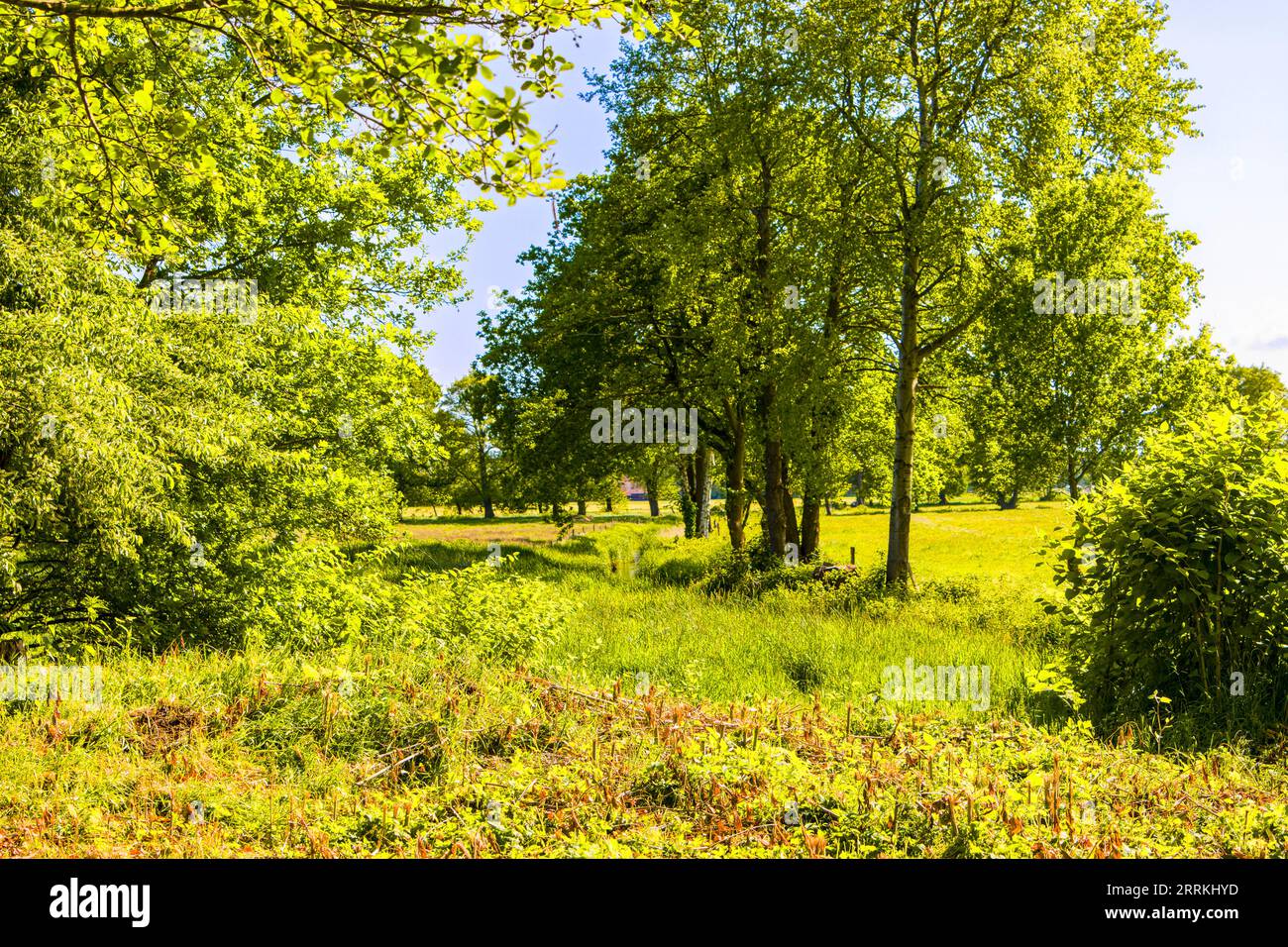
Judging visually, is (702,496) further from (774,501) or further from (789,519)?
(774,501)

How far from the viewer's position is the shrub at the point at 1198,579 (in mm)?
6957

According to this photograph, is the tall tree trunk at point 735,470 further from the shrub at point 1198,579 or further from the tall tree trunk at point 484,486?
the tall tree trunk at point 484,486

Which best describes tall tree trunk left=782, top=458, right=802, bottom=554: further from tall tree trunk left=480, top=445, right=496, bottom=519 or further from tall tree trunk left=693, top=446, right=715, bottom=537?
tall tree trunk left=480, top=445, right=496, bottom=519

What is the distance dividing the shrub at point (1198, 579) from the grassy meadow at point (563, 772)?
74 cm

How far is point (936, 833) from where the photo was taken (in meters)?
4.37

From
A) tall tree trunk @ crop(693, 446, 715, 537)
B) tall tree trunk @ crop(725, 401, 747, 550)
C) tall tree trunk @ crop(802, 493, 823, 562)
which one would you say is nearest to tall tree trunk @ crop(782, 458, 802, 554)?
tall tree trunk @ crop(802, 493, 823, 562)

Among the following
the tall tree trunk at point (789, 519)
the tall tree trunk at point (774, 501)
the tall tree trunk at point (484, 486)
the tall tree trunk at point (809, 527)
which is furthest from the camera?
the tall tree trunk at point (484, 486)

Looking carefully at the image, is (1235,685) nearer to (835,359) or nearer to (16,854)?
(16,854)

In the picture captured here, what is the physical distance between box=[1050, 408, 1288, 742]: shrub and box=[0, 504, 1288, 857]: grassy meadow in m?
0.74

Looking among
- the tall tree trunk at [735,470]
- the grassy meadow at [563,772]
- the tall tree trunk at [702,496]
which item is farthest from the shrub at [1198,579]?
the tall tree trunk at [702,496]

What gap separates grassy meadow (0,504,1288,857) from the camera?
4.43 m

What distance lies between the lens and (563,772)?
5273 millimetres
